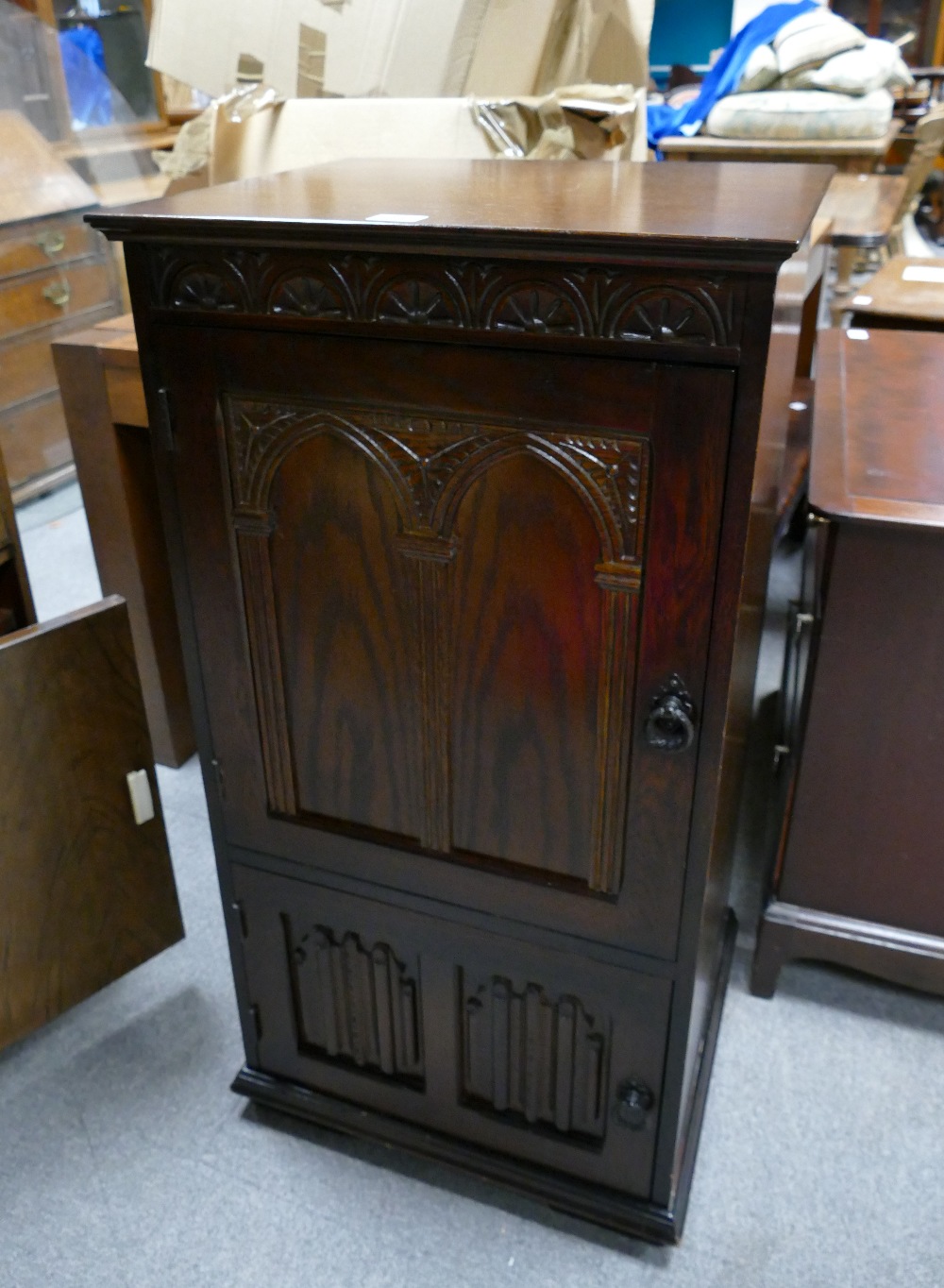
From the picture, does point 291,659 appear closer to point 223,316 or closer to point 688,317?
point 223,316

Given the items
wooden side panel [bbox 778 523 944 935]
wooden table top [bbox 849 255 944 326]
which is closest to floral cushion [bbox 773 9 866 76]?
wooden table top [bbox 849 255 944 326]

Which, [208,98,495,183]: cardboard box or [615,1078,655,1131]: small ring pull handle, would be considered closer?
[615,1078,655,1131]: small ring pull handle

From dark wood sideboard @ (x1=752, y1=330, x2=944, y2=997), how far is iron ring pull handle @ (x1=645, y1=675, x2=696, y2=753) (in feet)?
1.48

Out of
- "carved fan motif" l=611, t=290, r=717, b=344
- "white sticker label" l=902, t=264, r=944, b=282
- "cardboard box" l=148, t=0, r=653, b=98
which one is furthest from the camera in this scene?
"white sticker label" l=902, t=264, r=944, b=282

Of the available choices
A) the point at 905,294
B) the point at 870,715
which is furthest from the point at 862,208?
the point at 870,715

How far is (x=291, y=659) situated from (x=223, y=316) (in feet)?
1.12

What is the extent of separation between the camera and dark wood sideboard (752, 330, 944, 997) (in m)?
1.27

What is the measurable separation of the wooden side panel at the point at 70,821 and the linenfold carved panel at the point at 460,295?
1.78 ft

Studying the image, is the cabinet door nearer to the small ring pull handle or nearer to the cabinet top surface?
the cabinet top surface

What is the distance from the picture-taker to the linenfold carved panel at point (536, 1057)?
3.68 ft

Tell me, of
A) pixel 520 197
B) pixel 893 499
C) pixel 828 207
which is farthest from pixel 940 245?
pixel 520 197

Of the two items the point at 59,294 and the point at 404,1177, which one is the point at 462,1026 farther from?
the point at 59,294

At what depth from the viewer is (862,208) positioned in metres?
2.97

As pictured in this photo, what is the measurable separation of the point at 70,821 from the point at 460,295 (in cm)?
91
